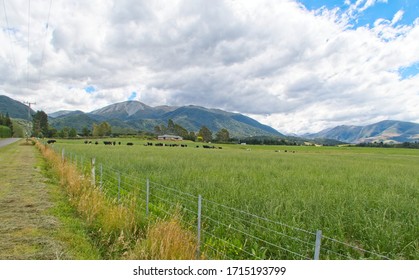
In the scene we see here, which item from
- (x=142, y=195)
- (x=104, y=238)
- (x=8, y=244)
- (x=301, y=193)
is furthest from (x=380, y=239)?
(x=8, y=244)

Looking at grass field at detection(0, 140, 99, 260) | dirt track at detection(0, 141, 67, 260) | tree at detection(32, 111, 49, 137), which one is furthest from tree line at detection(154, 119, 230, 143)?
grass field at detection(0, 140, 99, 260)

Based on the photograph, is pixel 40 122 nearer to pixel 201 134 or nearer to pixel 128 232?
pixel 201 134

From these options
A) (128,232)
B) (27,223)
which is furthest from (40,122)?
(128,232)

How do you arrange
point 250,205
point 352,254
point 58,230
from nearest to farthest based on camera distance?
point 352,254 < point 58,230 < point 250,205

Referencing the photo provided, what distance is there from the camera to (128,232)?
21.1ft

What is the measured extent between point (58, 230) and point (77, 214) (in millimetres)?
1439

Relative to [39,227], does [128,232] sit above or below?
above

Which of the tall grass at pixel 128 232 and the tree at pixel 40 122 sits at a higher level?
the tree at pixel 40 122

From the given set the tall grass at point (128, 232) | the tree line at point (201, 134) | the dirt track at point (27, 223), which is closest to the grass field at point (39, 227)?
the dirt track at point (27, 223)

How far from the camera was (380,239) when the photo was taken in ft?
18.8

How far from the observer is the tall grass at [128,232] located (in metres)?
4.95

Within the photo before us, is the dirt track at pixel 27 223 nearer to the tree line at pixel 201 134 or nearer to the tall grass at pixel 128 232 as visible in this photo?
the tall grass at pixel 128 232

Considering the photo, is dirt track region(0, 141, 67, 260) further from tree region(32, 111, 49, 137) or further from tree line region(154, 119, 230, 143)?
tree region(32, 111, 49, 137)
